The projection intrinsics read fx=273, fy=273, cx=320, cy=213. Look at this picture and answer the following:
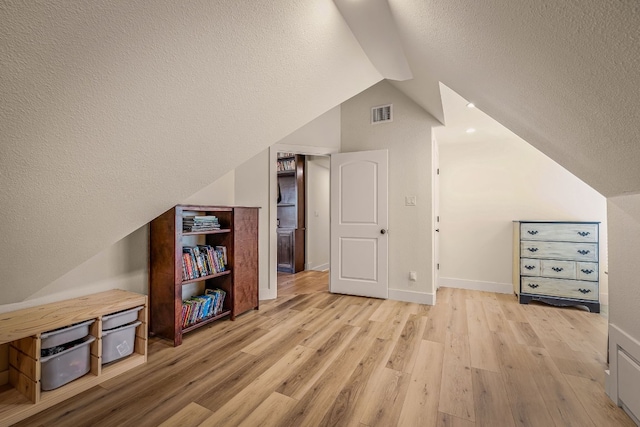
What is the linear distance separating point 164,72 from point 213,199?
1857mm

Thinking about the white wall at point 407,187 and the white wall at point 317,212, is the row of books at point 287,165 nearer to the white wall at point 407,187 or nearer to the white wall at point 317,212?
the white wall at point 317,212

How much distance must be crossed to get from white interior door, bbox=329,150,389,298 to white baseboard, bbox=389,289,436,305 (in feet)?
0.32

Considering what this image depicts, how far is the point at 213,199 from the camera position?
287 cm

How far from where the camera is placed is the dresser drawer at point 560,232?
299 centimetres

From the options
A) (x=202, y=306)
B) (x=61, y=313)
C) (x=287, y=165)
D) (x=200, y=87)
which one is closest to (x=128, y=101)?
(x=200, y=87)

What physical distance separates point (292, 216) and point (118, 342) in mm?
3546

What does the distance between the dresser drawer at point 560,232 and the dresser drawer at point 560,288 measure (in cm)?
47

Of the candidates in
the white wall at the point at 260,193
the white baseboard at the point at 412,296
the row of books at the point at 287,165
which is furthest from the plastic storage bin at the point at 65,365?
the row of books at the point at 287,165

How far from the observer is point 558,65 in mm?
764

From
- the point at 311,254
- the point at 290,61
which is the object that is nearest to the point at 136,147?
the point at 290,61

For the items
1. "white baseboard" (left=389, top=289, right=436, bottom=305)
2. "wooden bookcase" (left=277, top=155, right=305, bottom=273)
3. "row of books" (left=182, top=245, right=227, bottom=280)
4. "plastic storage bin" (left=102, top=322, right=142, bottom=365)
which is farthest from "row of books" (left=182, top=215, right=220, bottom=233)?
"wooden bookcase" (left=277, top=155, right=305, bottom=273)

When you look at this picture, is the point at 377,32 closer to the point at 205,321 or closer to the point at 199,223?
the point at 199,223

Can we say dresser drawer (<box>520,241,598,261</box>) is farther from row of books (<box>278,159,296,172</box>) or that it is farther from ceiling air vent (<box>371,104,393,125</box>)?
row of books (<box>278,159,296,172</box>)

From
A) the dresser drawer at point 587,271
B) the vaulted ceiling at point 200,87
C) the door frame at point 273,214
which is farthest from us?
the door frame at point 273,214
